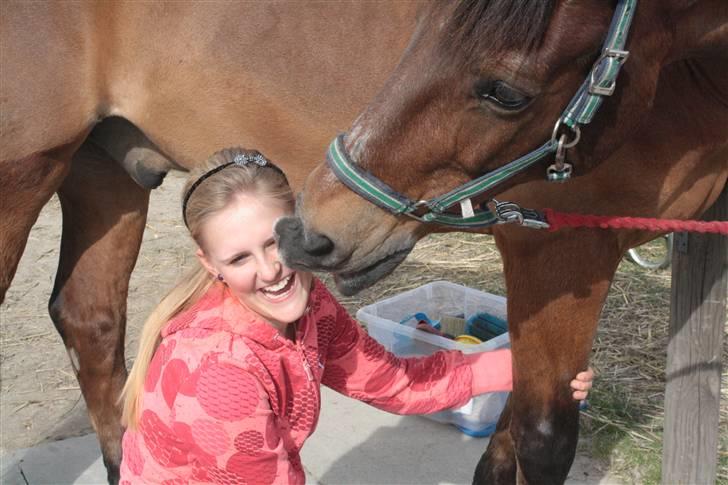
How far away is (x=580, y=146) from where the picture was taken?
4.70 feet

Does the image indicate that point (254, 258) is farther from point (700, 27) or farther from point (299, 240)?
point (700, 27)

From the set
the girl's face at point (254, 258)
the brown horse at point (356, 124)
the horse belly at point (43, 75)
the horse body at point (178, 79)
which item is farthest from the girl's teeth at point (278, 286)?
the horse belly at point (43, 75)

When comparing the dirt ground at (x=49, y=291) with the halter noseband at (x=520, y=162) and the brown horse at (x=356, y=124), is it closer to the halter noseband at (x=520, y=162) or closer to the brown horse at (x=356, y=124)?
the brown horse at (x=356, y=124)

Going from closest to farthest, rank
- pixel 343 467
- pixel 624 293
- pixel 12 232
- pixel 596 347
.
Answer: pixel 12 232
pixel 343 467
pixel 596 347
pixel 624 293

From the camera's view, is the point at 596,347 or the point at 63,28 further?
the point at 596,347

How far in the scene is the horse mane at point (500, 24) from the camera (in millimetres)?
1278

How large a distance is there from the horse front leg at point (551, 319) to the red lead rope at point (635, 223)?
0.52ft

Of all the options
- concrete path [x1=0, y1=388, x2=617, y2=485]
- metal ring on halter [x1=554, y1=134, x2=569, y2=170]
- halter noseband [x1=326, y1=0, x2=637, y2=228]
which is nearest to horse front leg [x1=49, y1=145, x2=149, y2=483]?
concrete path [x1=0, y1=388, x2=617, y2=485]

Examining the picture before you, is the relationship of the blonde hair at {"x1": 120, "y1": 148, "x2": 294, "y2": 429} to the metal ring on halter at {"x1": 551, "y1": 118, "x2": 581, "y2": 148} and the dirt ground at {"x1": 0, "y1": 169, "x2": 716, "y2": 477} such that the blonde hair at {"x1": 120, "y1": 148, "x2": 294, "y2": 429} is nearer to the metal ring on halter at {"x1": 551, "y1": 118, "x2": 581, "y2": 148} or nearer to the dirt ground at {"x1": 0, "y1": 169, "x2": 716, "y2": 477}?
the metal ring on halter at {"x1": 551, "y1": 118, "x2": 581, "y2": 148}

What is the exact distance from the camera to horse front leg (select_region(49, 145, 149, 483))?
8.72 ft

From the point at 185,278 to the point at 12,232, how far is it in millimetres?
854

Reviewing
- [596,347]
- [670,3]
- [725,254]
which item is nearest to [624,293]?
[596,347]

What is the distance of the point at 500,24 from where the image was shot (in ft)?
4.24

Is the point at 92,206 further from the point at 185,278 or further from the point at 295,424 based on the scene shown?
the point at 295,424
